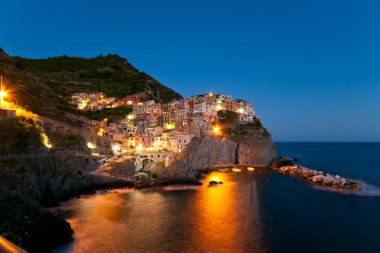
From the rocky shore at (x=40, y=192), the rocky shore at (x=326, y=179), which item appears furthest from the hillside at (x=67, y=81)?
the rocky shore at (x=326, y=179)

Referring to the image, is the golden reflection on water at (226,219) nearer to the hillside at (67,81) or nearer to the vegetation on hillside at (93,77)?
the hillside at (67,81)

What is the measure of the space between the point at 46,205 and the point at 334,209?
111 feet

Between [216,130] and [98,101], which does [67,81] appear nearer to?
[98,101]

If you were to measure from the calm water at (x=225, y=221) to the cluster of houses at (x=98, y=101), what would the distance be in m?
58.0

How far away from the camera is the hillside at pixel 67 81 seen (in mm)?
53531

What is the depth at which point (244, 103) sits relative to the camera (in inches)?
3499

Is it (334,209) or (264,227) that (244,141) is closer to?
(334,209)

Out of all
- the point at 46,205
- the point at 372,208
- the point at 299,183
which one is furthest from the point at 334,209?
the point at 46,205

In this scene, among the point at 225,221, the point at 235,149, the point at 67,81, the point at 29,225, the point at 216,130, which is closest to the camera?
the point at 29,225

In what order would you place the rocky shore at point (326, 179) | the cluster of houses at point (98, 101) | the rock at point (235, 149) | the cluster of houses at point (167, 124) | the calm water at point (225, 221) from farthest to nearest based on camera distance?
the cluster of houses at point (98, 101), the rock at point (235, 149), the cluster of houses at point (167, 124), the rocky shore at point (326, 179), the calm water at point (225, 221)

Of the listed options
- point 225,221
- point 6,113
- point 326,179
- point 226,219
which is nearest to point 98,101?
point 6,113

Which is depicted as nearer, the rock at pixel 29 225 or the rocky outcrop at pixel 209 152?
the rock at pixel 29 225

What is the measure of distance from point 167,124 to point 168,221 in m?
51.5

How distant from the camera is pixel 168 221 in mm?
28281
